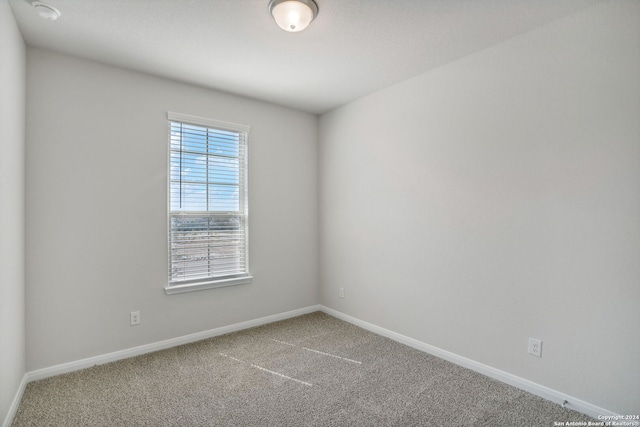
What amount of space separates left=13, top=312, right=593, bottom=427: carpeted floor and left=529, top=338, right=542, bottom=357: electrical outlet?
0.95 ft

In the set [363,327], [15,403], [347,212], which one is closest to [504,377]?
[363,327]

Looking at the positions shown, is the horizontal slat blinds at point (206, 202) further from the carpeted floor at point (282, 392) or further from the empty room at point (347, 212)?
the carpeted floor at point (282, 392)

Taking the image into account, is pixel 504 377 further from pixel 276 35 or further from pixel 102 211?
pixel 102 211

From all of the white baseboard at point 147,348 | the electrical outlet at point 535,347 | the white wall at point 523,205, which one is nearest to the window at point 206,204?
the white baseboard at point 147,348

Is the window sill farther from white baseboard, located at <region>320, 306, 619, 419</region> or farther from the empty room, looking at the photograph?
white baseboard, located at <region>320, 306, 619, 419</region>

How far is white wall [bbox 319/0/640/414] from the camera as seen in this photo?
197 centimetres

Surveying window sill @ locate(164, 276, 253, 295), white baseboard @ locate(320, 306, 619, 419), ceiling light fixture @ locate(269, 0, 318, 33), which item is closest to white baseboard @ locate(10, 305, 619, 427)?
white baseboard @ locate(320, 306, 619, 419)

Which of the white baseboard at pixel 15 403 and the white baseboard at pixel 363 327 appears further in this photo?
the white baseboard at pixel 363 327

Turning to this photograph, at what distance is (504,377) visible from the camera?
2.47 metres

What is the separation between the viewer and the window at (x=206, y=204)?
319cm

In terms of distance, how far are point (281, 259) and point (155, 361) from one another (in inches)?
64.1

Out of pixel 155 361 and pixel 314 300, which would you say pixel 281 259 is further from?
pixel 155 361

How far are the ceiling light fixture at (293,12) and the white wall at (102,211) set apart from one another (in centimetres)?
159

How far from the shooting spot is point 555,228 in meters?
2.22
